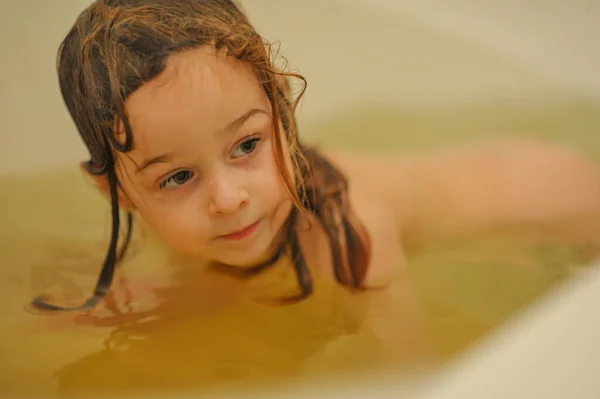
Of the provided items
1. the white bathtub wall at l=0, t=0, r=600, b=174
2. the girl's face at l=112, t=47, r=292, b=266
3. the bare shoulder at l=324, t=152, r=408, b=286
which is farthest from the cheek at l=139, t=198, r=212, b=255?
the bare shoulder at l=324, t=152, r=408, b=286

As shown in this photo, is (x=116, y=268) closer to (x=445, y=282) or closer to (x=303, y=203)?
(x=303, y=203)

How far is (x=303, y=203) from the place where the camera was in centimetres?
62

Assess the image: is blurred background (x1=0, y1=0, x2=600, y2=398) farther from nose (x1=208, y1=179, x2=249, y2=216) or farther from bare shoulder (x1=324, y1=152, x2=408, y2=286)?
nose (x1=208, y1=179, x2=249, y2=216)

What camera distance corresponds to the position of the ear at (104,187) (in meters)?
0.55

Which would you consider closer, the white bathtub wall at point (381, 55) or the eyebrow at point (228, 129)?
the eyebrow at point (228, 129)

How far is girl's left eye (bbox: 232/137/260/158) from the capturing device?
0.52m

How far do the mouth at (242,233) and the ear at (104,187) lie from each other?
9 cm

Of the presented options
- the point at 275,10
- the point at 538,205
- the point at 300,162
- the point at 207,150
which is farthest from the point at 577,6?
the point at 207,150

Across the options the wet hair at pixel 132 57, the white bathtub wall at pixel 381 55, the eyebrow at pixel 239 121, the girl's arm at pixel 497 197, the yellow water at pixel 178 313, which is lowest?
the yellow water at pixel 178 313

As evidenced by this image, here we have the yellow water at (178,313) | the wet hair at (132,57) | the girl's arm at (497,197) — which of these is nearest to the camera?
the wet hair at (132,57)

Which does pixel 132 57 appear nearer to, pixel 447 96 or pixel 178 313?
pixel 178 313

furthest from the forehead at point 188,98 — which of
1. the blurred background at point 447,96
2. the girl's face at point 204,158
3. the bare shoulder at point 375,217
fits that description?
the bare shoulder at point 375,217

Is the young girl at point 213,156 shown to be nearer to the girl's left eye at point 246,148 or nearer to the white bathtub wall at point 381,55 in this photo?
the girl's left eye at point 246,148

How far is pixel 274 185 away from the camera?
552 mm
